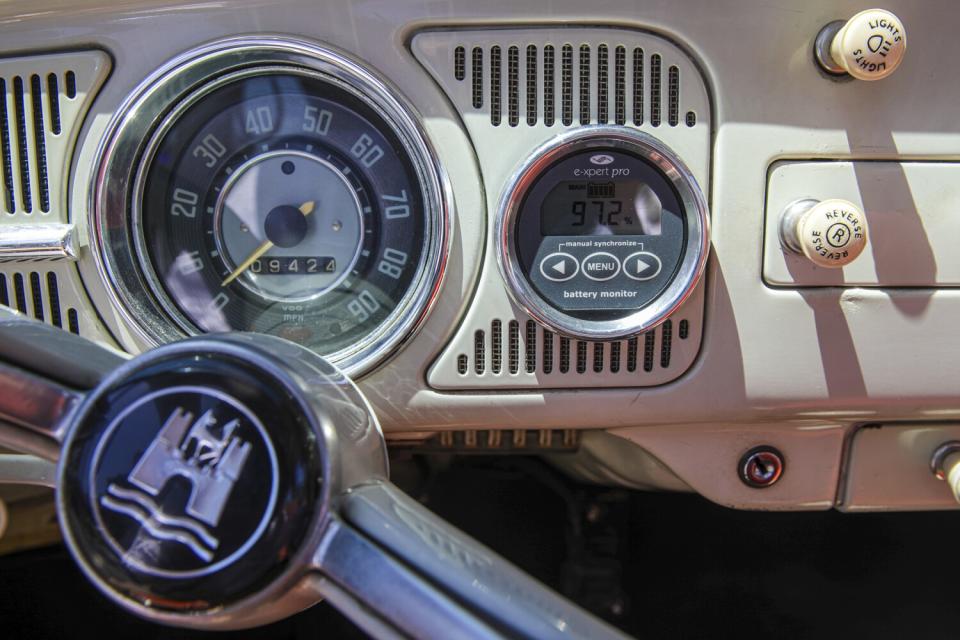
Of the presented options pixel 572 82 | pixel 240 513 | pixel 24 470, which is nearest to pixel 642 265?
pixel 572 82

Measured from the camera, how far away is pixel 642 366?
1.22 m

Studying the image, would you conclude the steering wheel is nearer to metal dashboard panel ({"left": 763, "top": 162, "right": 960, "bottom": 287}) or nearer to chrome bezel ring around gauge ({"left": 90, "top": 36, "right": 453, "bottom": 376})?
chrome bezel ring around gauge ({"left": 90, "top": 36, "right": 453, "bottom": 376})

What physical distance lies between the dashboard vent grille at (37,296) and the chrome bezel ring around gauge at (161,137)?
84mm

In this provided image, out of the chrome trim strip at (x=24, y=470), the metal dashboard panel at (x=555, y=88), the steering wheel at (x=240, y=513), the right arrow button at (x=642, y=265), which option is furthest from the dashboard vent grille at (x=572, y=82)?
the chrome trim strip at (x=24, y=470)

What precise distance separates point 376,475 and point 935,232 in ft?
3.12

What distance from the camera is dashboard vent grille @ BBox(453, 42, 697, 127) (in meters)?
→ 1.15

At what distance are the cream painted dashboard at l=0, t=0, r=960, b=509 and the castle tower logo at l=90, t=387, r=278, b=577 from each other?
48cm

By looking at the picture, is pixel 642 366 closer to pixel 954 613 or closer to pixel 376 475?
pixel 376 475

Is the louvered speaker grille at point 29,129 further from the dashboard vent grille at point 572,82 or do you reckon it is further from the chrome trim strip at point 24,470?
the dashboard vent grille at point 572,82

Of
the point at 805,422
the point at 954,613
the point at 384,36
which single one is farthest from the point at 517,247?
the point at 954,613

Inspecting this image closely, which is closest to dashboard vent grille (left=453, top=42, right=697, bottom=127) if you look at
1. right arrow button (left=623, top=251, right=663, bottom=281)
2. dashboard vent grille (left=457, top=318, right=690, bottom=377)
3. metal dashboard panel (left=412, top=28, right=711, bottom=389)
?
metal dashboard panel (left=412, top=28, right=711, bottom=389)

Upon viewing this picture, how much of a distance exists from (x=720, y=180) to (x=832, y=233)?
182 millimetres

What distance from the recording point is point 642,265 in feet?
3.88

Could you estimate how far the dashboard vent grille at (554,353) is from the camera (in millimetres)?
1202
